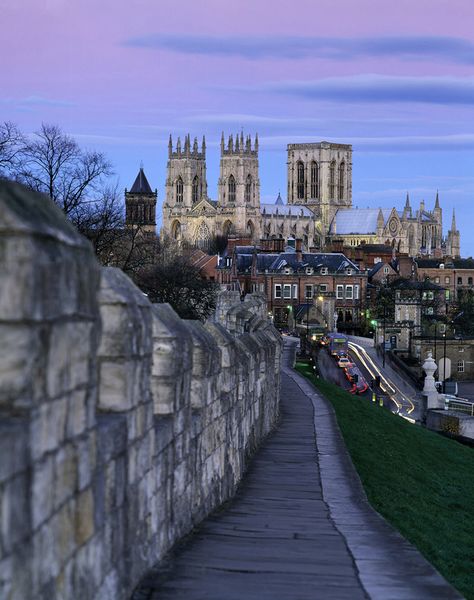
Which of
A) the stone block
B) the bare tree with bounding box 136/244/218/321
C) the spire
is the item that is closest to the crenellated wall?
the stone block

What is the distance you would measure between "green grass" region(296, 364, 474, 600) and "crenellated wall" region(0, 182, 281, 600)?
14.4 feet

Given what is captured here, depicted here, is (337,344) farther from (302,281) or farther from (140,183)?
(140,183)

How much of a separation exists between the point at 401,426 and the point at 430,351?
62057 millimetres

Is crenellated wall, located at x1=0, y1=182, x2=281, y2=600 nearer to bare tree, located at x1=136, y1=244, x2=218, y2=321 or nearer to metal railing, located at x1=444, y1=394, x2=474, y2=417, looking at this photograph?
metal railing, located at x1=444, y1=394, x2=474, y2=417

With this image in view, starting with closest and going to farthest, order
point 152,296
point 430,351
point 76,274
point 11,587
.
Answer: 1. point 11,587
2. point 76,274
3. point 152,296
4. point 430,351

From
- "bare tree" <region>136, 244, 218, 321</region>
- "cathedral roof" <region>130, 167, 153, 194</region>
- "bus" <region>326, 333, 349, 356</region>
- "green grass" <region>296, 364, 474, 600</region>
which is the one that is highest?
"cathedral roof" <region>130, 167, 153, 194</region>

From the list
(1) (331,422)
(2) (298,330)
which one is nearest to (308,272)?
(2) (298,330)

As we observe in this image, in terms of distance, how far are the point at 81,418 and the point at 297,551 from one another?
470cm

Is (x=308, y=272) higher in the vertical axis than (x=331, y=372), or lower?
higher

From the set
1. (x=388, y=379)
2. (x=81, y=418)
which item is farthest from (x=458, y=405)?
(x=81, y=418)

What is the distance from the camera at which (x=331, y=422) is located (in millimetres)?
26688

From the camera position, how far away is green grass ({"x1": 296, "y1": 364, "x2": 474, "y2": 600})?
14820 millimetres

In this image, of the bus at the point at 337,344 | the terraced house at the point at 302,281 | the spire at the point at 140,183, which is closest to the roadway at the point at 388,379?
the bus at the point at 337,344

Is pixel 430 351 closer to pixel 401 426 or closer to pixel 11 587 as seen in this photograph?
pixel 401 426
